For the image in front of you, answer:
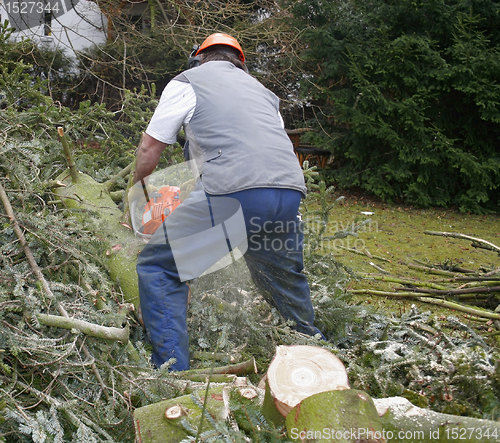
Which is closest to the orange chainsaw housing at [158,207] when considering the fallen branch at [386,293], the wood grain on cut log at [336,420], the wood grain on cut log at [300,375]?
the wood grain on cut log at [300,375]

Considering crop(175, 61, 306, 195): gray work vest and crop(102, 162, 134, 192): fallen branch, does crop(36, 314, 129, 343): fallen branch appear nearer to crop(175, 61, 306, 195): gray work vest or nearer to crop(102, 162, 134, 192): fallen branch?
crop(175, 61, 306, 195): gray work vest

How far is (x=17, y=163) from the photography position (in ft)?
8.00

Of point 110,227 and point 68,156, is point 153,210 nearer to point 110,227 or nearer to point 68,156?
point 110,227

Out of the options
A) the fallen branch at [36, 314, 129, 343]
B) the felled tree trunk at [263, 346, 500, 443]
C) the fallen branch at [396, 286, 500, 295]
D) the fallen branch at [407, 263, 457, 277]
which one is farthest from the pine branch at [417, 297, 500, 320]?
the fallen branch at [36, 314, 129, 343]

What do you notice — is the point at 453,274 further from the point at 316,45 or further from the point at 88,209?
the point at 316,45

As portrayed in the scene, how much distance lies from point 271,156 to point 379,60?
255 inches

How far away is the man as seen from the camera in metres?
2.21

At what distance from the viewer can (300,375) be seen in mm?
1579

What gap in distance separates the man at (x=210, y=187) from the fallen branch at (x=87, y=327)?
45cm

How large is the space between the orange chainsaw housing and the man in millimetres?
297

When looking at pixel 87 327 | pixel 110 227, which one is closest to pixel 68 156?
pixel 110 227

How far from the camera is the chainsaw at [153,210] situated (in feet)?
8.57

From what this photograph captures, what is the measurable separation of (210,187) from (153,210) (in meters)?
0.60

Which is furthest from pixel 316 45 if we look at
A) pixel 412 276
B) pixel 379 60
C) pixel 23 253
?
pixel 23 253
